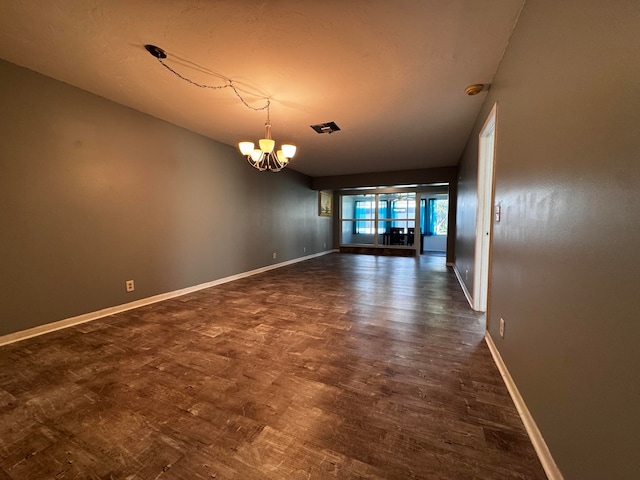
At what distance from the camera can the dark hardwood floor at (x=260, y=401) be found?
110cm

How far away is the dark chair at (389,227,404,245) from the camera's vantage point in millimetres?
8820

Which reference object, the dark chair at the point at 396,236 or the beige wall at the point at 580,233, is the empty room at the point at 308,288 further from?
the dark chair at the point at 396,236

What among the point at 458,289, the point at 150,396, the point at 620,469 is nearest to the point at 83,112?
the point at 150,396

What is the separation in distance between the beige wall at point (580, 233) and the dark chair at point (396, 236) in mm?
7448

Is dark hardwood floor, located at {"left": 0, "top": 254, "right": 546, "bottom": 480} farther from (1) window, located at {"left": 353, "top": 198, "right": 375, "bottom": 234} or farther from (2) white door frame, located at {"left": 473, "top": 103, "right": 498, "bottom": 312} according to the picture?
(1) window, located at {"left": 353, "top": 198, "right": 375, "bottom": 234}

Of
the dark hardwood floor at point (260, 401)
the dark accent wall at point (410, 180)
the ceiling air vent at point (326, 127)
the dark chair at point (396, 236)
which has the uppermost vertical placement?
the ceiling air vent at point (326, 127)

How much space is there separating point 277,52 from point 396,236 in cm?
773

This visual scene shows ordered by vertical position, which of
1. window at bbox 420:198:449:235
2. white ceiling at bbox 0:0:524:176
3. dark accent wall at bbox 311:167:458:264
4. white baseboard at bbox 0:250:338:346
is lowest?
white baseboard at bbox 0:250:338:346

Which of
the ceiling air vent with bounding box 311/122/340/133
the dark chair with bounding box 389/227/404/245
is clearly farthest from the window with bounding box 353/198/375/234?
the ceiling air vent with bounding box 311/122/340/133

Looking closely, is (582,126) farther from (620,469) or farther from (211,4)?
(211,4)

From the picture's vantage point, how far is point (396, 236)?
892cm

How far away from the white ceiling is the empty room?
0.02 metres

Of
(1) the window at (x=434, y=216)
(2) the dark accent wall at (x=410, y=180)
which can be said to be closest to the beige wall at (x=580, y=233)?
(2) the dark accent wall at (x=410, y=180)

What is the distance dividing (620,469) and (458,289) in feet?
11.6
